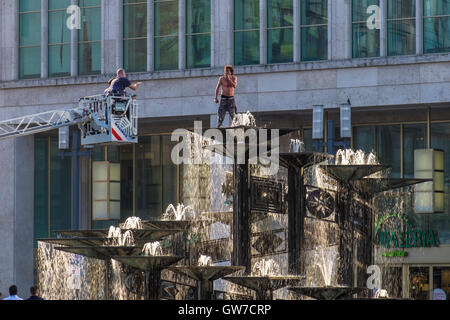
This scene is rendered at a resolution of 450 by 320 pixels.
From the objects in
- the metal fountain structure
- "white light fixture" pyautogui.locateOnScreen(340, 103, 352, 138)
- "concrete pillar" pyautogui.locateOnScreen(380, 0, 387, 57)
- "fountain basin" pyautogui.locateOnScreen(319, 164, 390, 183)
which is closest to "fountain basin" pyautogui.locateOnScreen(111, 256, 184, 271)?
the metal fountain structure

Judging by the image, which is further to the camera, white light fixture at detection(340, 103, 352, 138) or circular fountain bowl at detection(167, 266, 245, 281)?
white light fixture at detection(340, 103, 352, 138)

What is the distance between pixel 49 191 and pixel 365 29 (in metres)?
14.0

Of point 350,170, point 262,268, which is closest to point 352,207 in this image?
point 350,170

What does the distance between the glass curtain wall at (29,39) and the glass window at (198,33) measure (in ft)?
19.0

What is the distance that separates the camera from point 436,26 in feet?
120

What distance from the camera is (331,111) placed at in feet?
127

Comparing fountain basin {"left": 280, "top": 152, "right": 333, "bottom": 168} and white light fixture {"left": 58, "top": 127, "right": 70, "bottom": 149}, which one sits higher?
white light fixture {"left": 58, "top": 127, "right": 70, "bottom": 149}

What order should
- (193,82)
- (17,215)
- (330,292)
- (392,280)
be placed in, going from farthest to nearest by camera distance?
1. (17,215)
2. (193,82)
3. (392,280)
4. (330,292)

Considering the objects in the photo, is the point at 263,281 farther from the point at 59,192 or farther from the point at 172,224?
the point at 59,192

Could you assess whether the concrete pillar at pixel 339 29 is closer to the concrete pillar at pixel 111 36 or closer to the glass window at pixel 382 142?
the glass window at pixel 382 142

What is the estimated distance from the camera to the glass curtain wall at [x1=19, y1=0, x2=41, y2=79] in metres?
42.2

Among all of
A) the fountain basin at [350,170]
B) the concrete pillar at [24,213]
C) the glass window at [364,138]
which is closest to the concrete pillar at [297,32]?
the glass window at [364,138]

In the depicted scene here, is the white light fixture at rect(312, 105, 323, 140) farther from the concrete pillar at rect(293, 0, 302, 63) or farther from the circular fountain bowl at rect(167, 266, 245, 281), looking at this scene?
the circular fountain bowl at rect(167, 266, 245, 281)

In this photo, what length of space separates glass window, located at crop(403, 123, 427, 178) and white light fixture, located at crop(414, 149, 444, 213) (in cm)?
85
